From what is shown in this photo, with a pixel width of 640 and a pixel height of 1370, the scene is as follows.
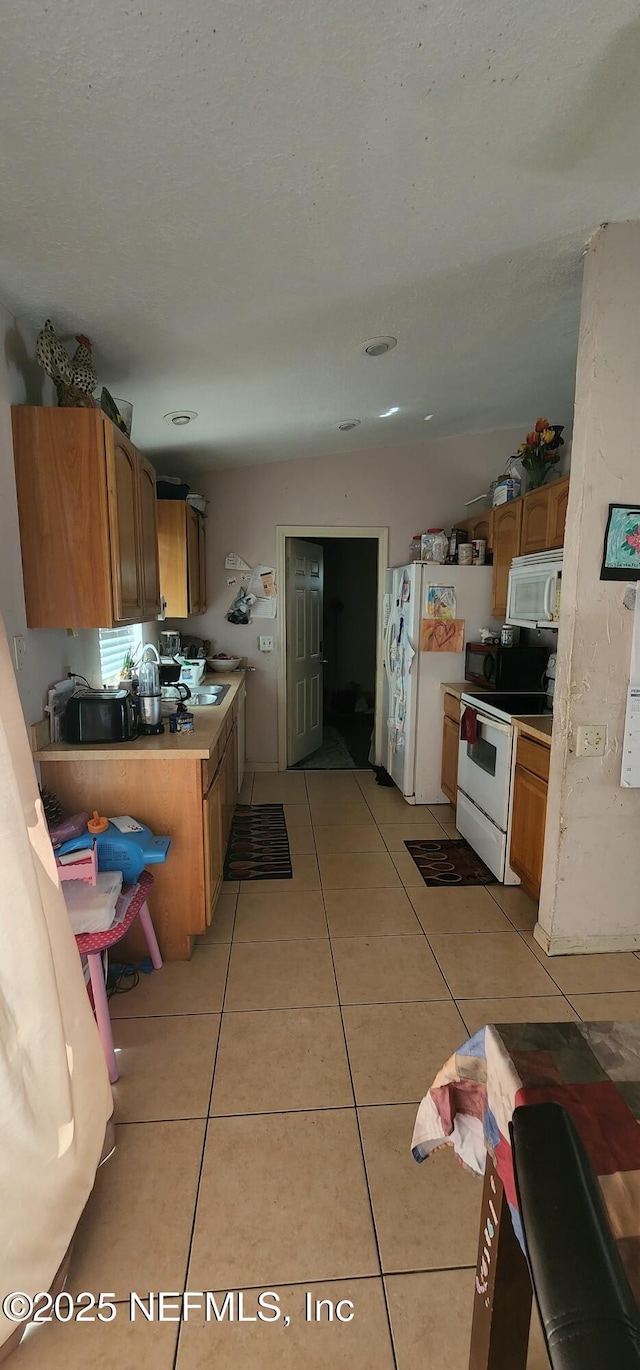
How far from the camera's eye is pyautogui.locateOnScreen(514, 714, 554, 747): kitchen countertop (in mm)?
2475

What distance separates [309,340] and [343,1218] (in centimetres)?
280

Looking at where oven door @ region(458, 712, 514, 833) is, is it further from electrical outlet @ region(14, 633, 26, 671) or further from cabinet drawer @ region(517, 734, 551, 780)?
electrical outlet @ region(14, 633, 26, 671)

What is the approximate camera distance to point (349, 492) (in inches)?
177

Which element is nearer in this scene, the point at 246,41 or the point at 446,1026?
the point at 246,41

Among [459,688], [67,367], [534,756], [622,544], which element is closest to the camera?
[67,367]

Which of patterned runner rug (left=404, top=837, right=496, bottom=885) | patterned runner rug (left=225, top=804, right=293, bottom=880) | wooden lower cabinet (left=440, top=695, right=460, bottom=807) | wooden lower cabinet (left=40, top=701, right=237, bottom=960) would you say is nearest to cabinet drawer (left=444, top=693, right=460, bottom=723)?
wooden lower cabinet (left=440, top=695, right=460, bottom=807)

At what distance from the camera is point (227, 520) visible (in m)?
4.49

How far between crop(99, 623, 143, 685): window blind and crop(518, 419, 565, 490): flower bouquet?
2.27 metres

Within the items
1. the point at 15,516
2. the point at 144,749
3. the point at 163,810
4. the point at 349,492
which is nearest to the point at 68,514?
the point at 15,516

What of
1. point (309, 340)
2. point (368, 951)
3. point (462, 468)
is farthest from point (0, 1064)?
point (462, 468)

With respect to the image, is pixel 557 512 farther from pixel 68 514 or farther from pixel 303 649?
pixel 303 649

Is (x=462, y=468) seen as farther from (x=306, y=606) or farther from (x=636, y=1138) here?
(x=636, y=1138)

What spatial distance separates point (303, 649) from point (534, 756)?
271cm

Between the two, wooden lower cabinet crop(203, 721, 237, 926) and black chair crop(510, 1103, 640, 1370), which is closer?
black chair crop(510, 1103, 640, 1370)
